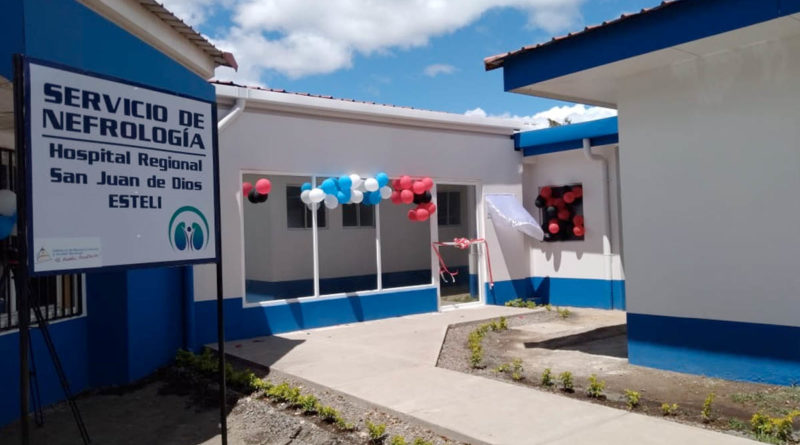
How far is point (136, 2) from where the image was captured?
5.88 m

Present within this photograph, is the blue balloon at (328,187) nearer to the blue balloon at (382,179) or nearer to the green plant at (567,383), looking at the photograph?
the blue balloon at (382,179)

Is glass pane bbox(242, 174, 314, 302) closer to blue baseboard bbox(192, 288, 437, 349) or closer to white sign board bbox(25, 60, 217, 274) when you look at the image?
blue baseboard bbox(192, 288, 437, 349)

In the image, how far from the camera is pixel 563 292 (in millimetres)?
12195

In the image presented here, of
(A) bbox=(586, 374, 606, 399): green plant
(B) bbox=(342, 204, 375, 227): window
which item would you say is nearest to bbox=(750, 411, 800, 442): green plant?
(A) bbox=(586, 374, 606, 399): green plant

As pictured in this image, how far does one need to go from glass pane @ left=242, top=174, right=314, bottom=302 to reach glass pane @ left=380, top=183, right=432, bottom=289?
224cm

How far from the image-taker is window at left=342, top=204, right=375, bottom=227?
14977mm

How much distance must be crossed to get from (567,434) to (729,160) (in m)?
3.23

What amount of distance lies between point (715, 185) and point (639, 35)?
5.33 feet

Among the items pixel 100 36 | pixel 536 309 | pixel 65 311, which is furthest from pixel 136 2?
pixel 536 309

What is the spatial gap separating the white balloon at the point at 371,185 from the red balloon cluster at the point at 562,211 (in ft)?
12.7

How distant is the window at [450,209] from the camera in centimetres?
1606

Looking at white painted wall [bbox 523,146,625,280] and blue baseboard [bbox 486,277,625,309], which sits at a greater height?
white painted wall [bbox 523,146,625,280]

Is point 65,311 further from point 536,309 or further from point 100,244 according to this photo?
point 536,309

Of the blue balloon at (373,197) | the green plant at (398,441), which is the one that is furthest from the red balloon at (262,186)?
the green plant at (398,441)
